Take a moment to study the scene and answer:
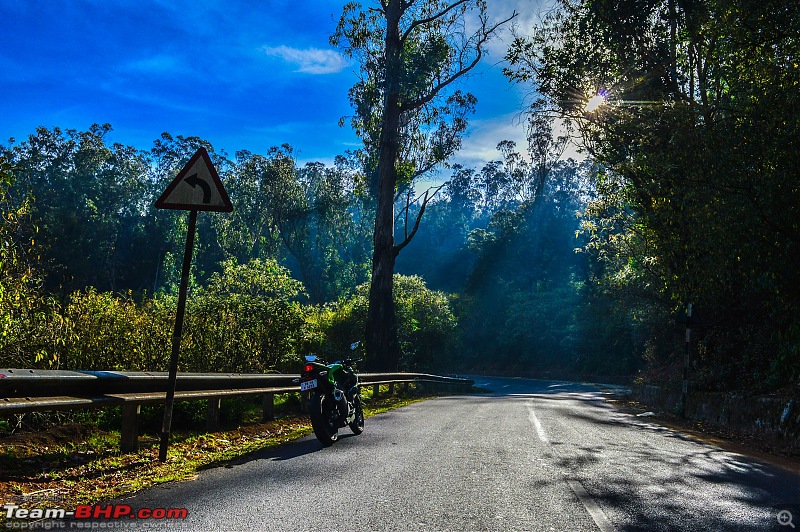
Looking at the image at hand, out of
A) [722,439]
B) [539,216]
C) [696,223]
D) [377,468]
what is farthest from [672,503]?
[539,216]

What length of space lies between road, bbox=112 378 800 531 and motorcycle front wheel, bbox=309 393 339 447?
19 cm

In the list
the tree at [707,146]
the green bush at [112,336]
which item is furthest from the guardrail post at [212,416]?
the tree at [707,146]

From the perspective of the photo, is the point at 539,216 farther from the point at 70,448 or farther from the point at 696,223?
the point at 70,448

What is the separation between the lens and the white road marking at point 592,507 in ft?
14.6

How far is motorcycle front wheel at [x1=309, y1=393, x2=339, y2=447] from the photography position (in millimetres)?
8086

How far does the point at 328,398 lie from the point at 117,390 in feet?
9.34

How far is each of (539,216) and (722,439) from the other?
5749cm

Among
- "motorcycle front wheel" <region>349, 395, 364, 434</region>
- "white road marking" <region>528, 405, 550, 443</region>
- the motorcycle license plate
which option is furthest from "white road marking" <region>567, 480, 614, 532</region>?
"motorcycle front wheel" <region>349, 395, 364, 434</region>

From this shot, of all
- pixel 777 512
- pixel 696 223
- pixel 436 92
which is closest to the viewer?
pixel 777 512

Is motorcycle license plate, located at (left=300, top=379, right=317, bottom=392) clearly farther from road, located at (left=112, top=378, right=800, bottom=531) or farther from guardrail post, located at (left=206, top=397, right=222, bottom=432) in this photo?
guardrail post, located at (left=206, top=397, right=222, bottom=432)

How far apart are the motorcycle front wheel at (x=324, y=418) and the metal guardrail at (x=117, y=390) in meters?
1.35

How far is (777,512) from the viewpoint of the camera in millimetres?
5047

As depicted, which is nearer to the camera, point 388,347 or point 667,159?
point 667,159

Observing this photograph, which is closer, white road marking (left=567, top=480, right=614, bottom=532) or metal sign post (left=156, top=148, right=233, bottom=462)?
white road marking (left=567, top=480, right=614, bottom=532)
